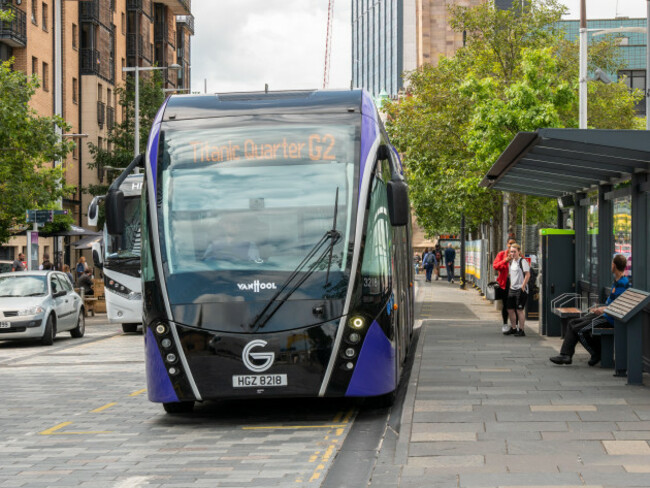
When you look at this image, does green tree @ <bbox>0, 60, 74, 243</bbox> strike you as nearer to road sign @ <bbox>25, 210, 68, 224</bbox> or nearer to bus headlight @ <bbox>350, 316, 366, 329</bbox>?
road sign @ <bbox>25, 210, 68, 224</bbox>

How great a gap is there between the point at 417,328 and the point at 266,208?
14.8 m

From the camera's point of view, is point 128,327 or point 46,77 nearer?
point 128,327

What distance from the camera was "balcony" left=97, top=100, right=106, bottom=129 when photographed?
212ft

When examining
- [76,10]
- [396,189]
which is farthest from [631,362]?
[76,10]

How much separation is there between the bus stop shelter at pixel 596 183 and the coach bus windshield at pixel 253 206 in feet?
6.65

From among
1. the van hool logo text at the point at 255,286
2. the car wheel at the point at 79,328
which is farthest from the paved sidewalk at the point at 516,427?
the car wheel at the point at 79,328

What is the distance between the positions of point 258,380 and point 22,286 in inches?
600

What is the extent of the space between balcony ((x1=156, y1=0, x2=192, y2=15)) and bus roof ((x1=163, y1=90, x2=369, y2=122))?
71.2 m

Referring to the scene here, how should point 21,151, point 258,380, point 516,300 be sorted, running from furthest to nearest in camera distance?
point 21,151 → point 516,300 → point 258,380

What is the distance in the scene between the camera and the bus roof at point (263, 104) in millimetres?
12031

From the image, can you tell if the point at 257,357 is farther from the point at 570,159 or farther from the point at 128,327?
the point at 128,327

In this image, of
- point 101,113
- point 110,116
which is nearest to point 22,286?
point 101,113

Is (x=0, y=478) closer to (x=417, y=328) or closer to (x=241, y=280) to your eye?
(x=241, y=280)

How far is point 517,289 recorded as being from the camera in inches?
865
